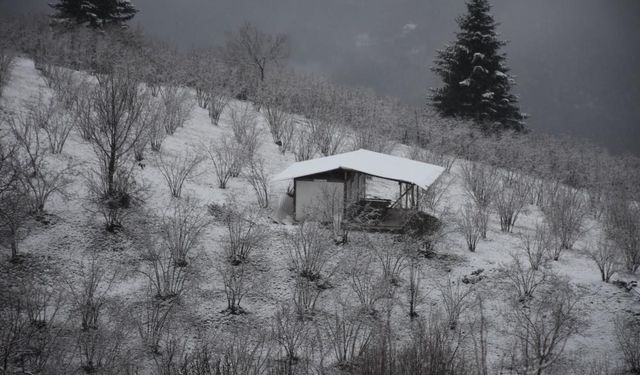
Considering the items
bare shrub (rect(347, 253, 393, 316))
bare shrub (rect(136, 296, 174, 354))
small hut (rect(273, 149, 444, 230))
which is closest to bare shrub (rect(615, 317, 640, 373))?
bare shrub (rect(347, 253, 393, 316))

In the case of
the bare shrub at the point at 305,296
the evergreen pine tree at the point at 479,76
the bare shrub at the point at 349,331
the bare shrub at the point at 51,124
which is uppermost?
the evergreen pine tree at the point at 479,76

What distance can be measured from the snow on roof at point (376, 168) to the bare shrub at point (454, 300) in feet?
14.0

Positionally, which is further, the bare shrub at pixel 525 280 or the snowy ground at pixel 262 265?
the bare shrub at pixel 525 280

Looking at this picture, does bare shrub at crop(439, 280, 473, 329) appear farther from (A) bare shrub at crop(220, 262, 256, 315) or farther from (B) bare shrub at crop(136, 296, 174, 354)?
(B) bare shrub at crop(136, 296, 174, 354)

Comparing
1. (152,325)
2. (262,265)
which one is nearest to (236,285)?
(262,265)

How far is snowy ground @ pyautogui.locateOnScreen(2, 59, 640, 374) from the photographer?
12.1 m

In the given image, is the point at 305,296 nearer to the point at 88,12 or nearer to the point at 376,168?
the point at 376,168

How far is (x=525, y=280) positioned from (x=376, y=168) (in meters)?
7.39

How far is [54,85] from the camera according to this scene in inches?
989

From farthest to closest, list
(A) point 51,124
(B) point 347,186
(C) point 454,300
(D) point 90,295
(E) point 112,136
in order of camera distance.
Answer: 1. (A) point 51,124
2. (B) point 347,186
3. (E) point 112,136
4. (C) point 454,300
5. (D) point 90,295

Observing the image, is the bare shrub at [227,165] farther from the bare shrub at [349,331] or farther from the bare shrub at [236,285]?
the bare shrub at [349,331]

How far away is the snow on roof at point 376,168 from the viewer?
1700cm

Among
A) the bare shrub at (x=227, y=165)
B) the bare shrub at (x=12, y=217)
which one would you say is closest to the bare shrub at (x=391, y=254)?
the bare shrub at (x=227, y=165)

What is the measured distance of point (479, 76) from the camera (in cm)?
3366
